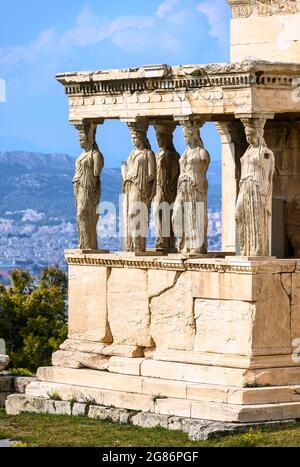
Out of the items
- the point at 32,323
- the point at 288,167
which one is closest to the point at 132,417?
the point at 288,167

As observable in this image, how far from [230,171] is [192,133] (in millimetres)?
2861

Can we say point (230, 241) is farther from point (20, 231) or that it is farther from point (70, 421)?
point (20, 231)

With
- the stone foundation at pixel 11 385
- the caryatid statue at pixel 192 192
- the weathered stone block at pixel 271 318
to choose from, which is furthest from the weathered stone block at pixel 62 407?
the weathered stone block at pixel 271 318

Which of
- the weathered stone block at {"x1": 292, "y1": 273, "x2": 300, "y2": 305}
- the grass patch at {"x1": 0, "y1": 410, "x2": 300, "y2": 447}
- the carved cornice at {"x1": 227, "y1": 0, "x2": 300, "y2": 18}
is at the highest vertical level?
the carved cornice at {"x1": 227, "y1": 0, "x2": 300, "y2": 18}

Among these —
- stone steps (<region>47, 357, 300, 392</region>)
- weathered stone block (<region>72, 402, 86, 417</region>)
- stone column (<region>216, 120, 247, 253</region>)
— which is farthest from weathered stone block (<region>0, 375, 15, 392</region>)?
stone column (<region>216, 120, 247, 253</region>)

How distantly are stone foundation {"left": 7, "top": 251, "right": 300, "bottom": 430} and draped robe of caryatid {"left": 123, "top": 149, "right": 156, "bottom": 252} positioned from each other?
12.8 inches

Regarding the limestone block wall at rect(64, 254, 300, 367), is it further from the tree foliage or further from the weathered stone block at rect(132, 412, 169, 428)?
the tree foliage

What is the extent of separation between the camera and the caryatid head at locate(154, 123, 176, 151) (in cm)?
3195

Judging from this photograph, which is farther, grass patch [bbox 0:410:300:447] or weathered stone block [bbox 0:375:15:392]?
weathered stone block [bbox 0:375:15:392]

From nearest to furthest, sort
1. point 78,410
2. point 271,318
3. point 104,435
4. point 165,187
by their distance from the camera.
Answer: point 104,435 < point 271,318 < point 78,410 < point 165,187

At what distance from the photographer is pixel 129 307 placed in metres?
31.0

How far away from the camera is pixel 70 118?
31.9 meters

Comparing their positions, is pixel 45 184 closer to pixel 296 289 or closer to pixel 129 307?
pixel 129 307

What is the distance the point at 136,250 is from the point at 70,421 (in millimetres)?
2553
